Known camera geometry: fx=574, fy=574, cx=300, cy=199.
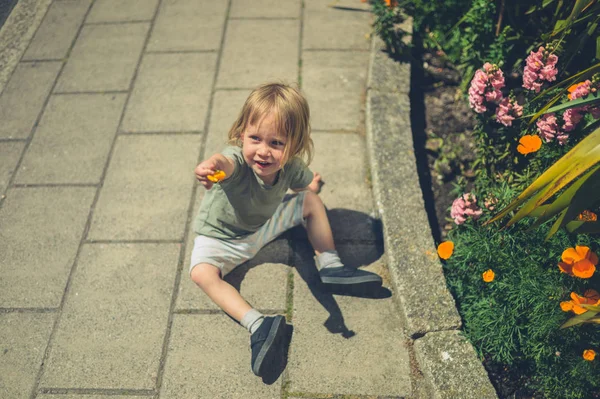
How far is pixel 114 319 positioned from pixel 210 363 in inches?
19.9

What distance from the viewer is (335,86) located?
11.8 ft

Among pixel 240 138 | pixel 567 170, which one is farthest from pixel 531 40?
pixel 240 138

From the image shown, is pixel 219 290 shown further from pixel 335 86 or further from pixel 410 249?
→ pixel 335 86

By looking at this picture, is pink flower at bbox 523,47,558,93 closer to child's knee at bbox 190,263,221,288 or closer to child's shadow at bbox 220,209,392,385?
A: child's shadow at bbox 220,209,392,385

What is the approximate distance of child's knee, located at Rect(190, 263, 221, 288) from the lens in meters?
2.59

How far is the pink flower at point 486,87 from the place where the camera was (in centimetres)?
263

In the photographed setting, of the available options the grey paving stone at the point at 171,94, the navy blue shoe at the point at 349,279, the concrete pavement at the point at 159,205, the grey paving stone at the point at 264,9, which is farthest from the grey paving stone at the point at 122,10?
the navy blue shoe at the point at 349,279

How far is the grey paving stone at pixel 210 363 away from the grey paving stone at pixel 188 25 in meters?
2.06

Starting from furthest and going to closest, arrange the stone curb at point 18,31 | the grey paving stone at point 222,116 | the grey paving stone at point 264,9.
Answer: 1. the grey paving stone at point 264,9
2. the stone curb at point 18,31
3. the grey paving stone at point 222,116

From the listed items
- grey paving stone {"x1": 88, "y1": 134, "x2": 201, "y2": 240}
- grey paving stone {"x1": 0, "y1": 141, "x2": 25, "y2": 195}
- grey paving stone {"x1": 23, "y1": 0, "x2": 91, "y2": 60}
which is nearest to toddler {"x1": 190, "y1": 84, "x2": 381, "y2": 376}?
grey paving stone {"x1": 88, "y1": 134, "x2": 201, "y2": 240}

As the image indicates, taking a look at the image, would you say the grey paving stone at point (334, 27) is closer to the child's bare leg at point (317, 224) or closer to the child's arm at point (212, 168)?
the child's bare leg at point (317, 224)

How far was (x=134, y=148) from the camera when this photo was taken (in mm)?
3297

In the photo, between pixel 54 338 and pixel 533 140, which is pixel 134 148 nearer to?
pixel 54 338

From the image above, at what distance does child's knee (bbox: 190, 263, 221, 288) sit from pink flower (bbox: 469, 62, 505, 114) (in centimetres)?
144
